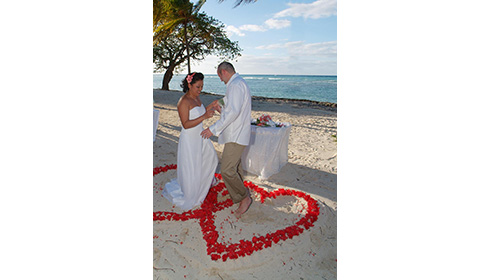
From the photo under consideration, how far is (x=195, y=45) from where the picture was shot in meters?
19.6

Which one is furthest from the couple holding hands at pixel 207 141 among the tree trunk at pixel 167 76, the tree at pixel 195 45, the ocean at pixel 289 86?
the ocean at pixel 289 86

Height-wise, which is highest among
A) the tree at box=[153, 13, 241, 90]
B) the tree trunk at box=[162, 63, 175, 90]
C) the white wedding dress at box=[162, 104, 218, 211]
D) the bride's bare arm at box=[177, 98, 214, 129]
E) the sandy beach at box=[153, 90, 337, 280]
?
the tree at box=[153, 13, 241, 90]

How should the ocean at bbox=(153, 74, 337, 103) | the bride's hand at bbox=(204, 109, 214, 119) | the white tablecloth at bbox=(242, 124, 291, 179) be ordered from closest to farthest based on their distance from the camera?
the bride's hand at bbox=(204, 109, 214, 119)
the white tablecloth at bbox=(242, 124, 291, 179)
the ocean at bbox=(153, 74, 337, 103)

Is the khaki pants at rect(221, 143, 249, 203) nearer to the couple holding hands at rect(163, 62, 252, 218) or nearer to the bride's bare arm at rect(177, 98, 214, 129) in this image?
the couple holding hands at rect(163, 62, 252, 218)

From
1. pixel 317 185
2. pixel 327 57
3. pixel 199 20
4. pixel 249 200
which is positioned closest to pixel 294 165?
pixel 317 185

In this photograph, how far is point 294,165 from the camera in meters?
5.82

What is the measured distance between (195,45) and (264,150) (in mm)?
15975

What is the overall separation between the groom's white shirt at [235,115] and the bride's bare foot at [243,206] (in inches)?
30.0

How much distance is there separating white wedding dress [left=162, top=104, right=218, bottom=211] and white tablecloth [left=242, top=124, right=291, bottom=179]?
39.1 inches

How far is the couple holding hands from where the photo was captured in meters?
3.61

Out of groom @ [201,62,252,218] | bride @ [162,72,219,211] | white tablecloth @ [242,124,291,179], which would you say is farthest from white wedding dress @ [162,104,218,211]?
white tablecloth @ [242,124,291,179]

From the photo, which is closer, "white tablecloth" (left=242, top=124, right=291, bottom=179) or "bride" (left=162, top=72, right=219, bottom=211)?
"bride" (left=162, top=72, right=219, bottom=211)

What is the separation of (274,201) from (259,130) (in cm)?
127
